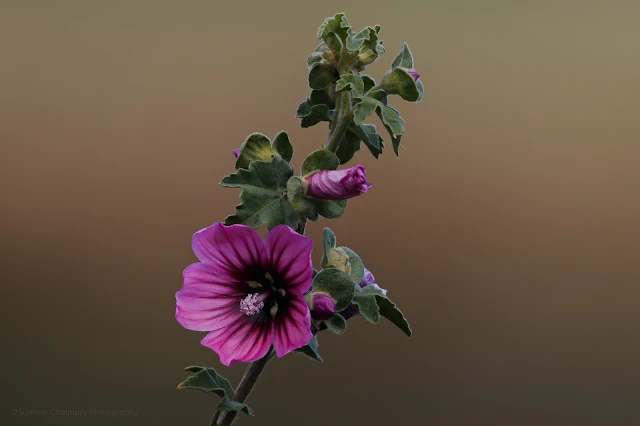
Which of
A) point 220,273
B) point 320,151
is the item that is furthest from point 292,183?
point 220,273

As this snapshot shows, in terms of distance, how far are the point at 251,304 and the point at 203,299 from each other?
64mm

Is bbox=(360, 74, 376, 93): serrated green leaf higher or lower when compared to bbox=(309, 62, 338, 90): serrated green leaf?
higher

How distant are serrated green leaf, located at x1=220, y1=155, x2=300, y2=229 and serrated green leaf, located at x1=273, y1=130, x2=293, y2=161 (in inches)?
1.4

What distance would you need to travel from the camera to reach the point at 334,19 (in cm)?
82

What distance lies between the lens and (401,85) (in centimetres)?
82

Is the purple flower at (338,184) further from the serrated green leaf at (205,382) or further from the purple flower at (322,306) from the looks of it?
the serrated green leaf at (205,382)

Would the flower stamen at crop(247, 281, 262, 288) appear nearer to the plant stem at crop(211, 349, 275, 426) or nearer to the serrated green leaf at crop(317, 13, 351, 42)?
the plant stem at crop(211, 349, 275, 426)

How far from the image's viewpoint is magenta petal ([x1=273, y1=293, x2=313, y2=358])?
74cm

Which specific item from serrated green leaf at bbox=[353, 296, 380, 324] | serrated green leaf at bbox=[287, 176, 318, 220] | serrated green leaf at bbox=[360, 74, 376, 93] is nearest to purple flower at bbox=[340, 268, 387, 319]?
serrated green leaf at bbox=[353, 296, 380, 324]

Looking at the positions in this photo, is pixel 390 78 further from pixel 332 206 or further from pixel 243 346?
pixel 243 346

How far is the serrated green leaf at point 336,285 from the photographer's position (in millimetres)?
760

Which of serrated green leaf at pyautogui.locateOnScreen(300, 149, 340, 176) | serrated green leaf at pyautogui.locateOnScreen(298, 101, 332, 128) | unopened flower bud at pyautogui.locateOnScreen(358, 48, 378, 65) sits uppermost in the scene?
unopened flower bud at pyautogui.locateOnScreen(358, 48, 378, 65)

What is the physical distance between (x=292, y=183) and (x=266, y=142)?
82mm

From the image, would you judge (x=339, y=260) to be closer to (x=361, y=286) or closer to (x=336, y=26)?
(x=361, y=286)
